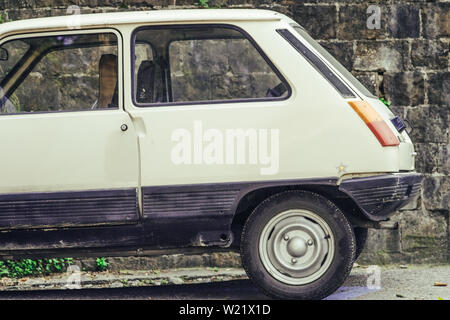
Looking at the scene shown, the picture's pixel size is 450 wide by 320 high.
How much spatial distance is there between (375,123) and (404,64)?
2801mm

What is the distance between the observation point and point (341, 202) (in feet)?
21.0

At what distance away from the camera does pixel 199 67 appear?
8188 millimetres

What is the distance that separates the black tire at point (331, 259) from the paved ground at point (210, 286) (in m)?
0.39

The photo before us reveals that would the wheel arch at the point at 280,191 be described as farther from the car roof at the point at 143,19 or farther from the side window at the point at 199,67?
the car roof at the point at 143,19

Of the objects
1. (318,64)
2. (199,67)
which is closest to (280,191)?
(318,64)

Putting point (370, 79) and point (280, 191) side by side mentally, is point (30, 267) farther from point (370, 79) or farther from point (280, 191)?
point (370, 79)

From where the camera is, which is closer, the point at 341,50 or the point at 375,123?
the point at 375,123

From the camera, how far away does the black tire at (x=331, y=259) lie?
6.13 metres

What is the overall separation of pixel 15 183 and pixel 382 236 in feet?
12.5

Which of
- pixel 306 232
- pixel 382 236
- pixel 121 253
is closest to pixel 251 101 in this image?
pixel 306 232

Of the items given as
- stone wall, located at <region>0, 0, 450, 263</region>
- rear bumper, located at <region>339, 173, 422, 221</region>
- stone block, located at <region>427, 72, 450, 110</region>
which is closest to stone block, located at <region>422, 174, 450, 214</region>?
stone wall, located at <region>0, 0, 450, 263</region>

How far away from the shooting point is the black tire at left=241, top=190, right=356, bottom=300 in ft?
20.1

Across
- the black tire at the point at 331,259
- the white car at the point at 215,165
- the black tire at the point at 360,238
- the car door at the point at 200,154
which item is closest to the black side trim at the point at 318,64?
the white car at the point at 215,165
